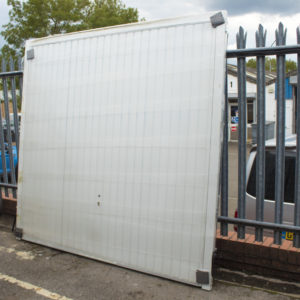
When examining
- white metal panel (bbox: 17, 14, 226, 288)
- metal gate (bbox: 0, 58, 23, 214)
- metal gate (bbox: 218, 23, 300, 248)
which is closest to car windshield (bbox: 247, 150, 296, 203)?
metal gate (bbox: 218, 23, 300, 248)

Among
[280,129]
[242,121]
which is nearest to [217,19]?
[242,121]

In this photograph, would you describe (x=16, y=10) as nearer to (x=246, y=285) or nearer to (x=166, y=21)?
(x=166, y=21)

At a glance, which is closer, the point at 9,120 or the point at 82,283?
the point at 82,283

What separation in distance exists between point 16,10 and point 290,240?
1934cm

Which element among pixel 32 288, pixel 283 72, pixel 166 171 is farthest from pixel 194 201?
pixel 32 288

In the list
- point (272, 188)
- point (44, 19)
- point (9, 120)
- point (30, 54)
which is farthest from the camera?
point (44, 19)

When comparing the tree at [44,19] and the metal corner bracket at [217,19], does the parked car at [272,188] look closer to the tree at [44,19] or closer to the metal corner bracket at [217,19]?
the metal corner bracket at [217,19]

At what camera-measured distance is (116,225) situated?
355 centimetres

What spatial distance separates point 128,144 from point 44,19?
17449 millimetres

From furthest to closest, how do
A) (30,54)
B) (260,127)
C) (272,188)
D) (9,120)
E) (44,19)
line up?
(44,19) < (9,120) < (30,54) < (272,188) < (260,127)

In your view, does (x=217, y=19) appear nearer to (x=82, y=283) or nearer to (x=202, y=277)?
(x=202, y=277)

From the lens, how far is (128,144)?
11.4 feet

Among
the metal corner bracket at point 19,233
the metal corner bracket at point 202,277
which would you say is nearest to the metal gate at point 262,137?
the metal corner bracket at point 202,277

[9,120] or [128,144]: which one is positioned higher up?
[9,120]
